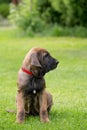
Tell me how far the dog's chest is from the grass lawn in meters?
0.48

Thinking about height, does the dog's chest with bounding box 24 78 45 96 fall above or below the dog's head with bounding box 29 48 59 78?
below

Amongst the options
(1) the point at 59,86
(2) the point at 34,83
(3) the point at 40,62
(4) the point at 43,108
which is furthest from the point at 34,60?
(1) the point at 59,86

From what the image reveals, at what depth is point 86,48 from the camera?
842 inches

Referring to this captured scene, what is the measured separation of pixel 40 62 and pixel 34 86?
39 cm

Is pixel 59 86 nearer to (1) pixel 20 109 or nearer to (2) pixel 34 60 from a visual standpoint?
(1) pixel 20 109

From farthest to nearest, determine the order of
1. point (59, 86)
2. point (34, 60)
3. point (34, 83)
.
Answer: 1. point (59, 86)
2. point (34, 83)
3. point (34, 60)

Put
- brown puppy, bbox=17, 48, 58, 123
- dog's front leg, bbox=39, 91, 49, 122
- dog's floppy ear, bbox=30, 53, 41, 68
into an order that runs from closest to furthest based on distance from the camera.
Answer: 1. dog's floppy ear, bbox=30, 53, 41, 68
2. brown puppy, bbox=17, 48, 58, 123
3. dog's front leg, bbox=39, 91, 49, 122

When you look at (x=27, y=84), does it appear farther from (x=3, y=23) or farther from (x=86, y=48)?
(x=3, y=23)

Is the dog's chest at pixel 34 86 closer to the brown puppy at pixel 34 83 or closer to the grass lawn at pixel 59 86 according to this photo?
the brown puppy at pixel 34 83

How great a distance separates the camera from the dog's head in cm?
797

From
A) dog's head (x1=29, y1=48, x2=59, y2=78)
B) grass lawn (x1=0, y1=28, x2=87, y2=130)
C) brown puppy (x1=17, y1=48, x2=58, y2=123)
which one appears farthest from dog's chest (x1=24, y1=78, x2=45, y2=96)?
grass lawn (x1=0, y1=28, x2=87, y2=130)

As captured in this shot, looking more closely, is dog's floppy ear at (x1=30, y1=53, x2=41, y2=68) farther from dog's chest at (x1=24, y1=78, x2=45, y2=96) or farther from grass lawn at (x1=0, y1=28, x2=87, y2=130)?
grass lawn at (x1=0, y1=28, x2=87, y2=130)

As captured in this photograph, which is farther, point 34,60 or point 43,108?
point 43,108

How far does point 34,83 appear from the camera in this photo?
8.16 metres
